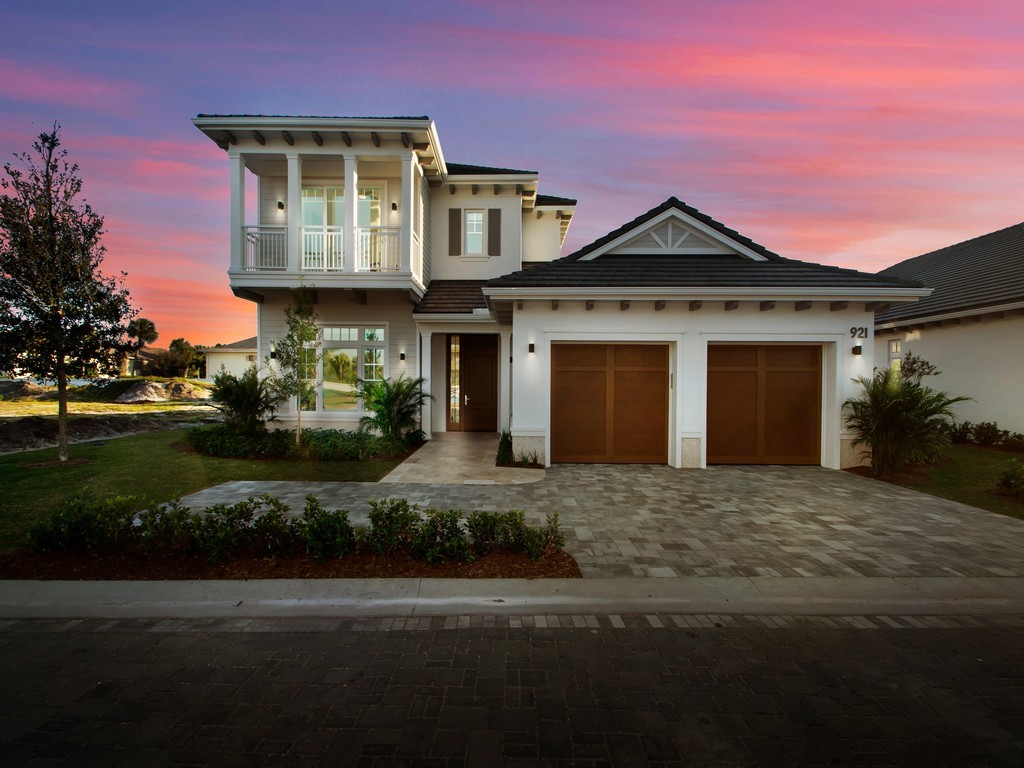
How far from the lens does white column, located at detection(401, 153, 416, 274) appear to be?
12.2 meters

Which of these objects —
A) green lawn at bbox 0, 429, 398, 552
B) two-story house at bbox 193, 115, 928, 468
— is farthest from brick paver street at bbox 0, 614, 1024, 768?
two-story house at bbox 193, 115, 928, 468

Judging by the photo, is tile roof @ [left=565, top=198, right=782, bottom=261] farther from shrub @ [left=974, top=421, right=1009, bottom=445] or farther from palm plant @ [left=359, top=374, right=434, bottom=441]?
shrub @ [left=974, top=421, right=1009, bottom=445]

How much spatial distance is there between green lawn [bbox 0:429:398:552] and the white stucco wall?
3520mm

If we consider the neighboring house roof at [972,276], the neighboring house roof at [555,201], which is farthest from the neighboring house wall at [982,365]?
the neighboring house roof at [555,201]

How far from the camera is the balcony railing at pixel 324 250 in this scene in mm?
12328

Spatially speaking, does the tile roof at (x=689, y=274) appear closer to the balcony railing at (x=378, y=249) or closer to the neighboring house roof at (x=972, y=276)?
the neighboring house roof at (x=972, y=276)

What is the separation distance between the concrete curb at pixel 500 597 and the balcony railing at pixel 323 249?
9586 millimetres

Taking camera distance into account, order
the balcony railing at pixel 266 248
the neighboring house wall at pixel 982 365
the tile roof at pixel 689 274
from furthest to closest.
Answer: the balcony railing at pixel 266 248 < the neighboring house wall at pixel 982 365 < the tile roof at pixel 689 274

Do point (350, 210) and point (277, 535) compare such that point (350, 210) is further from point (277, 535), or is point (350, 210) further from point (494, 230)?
point (277, 535)

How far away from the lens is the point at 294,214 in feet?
39.8

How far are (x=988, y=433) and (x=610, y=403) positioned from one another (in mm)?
10438

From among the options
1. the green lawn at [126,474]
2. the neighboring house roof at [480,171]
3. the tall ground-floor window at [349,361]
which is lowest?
the green lawn at [126,474]

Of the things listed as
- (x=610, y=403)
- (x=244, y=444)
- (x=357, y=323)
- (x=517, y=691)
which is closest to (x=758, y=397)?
(x=610, y=403)

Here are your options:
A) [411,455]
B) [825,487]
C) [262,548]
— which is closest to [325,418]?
[411,455]
